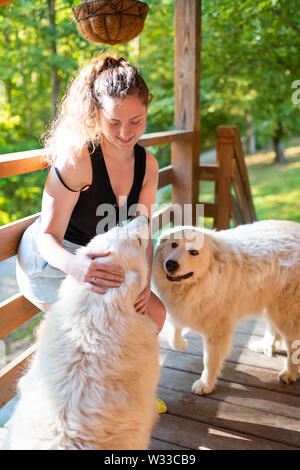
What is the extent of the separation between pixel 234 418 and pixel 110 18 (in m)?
2.15

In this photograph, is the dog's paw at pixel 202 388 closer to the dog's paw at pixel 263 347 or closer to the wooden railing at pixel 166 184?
the dog's paw at pixel 263 347

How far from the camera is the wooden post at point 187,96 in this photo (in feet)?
9.93

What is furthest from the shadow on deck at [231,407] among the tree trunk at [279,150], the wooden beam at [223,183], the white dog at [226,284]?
the tree trunk at [279,150]

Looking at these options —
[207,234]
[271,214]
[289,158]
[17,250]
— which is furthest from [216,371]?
[289,158]

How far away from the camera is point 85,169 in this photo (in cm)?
168

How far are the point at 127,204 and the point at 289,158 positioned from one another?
1257 centimetres

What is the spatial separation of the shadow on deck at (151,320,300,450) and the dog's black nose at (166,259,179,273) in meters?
0.75

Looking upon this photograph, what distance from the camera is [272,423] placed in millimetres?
1926

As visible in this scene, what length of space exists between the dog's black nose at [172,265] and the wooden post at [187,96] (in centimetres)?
157

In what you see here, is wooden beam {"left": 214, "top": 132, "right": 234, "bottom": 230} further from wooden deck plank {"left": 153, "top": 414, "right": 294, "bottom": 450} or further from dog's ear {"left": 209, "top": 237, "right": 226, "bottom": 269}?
wooden deck plank {"left": 153, "top": 414, "right": 294, "bottom": 450}

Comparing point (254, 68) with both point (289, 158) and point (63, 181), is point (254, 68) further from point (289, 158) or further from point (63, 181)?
point (289, 158)

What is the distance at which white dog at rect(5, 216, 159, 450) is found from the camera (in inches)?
43.9

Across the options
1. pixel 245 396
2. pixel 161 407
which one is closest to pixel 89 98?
pixel 161 407

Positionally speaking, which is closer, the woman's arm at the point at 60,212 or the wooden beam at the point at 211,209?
the woman's arm at the point at 60,212
